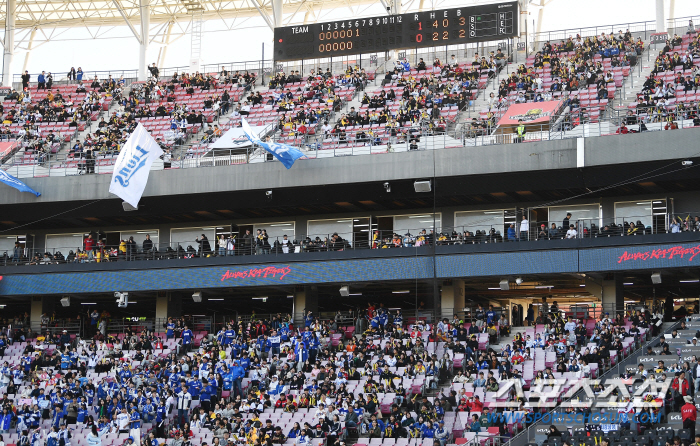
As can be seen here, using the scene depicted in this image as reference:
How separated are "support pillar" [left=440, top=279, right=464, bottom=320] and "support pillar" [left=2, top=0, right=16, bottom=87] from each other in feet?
108

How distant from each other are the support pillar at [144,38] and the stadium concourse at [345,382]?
22247 millimetres

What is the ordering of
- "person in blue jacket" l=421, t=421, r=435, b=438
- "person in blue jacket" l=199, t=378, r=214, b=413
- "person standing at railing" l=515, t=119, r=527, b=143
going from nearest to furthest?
"person in blue jacket" l=421, t=421, r=435, b=438 < "person in blue jacket" l=199, t=378, r=214, b=413 < "person standing at railing" l=515, t=119, r=527, b=143

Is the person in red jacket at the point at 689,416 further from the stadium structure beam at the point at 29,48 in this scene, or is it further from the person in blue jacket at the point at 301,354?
the stadium structure beam at the point at 29,48

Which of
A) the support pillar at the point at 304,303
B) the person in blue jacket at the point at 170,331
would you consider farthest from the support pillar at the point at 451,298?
the person in blue jacket at the point at 170,331

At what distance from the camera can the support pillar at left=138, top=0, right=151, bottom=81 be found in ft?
178

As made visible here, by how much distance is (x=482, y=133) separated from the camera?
36688 mm

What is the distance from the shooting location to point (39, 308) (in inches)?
1657

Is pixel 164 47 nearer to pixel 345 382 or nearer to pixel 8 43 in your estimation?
pixel 8 43

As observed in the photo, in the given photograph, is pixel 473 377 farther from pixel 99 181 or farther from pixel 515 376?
pixel 99 181

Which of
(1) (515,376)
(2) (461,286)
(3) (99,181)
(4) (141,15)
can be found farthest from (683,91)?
(4) (141,15)

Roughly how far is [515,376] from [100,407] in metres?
12.7

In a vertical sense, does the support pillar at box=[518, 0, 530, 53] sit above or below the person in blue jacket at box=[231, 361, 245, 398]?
above

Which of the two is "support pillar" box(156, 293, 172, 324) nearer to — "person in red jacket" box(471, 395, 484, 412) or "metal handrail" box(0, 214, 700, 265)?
"metal handrail" box(0, 214, 700, 265)

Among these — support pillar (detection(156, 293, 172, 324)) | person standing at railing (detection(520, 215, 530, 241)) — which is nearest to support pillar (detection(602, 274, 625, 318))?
person standing at railing (detection(520, 215, 530, 241))
